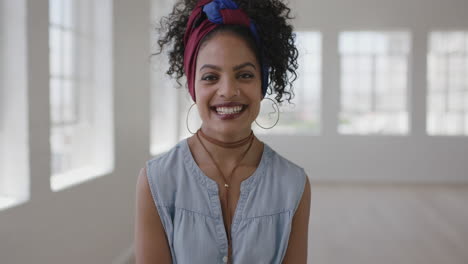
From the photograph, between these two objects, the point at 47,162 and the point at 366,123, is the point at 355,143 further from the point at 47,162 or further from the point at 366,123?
the point at 47,162

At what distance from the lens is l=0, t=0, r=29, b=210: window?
2.13 meters

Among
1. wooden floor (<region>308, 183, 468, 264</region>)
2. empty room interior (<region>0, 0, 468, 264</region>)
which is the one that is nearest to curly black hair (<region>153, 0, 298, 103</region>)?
empty room interior (<region>0, 0, 468, 264</region>)

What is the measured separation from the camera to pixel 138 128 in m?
3.64

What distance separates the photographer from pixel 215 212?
102cm

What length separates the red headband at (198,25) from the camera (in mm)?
987

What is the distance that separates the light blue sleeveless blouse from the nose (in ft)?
0.60

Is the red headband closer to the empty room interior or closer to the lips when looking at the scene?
the lips

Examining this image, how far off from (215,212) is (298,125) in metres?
7.27

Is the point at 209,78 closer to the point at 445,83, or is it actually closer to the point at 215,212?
the point at 215,212

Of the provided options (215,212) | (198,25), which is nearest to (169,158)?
(215,212)

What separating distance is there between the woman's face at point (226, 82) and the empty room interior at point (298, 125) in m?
0.30

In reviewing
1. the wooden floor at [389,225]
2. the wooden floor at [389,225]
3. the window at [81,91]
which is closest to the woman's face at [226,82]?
the window at [81,91]

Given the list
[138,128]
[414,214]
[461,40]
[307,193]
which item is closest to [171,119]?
[138,128]

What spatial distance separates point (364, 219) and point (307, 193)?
4.38 m
